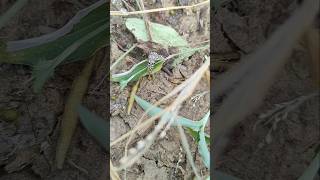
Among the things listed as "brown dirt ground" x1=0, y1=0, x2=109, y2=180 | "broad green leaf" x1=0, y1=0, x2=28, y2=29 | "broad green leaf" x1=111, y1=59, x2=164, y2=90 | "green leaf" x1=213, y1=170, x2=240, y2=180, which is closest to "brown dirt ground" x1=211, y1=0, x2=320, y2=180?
"green leaf" x1=213, y1=170, x2=240, y2=180

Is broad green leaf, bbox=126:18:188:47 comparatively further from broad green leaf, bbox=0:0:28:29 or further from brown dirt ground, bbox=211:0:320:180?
broad green leaf, bbox=0:0:28:29

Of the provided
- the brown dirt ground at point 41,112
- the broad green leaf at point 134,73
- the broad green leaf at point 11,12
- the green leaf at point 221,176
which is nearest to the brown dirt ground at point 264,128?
the green leaf at point 221,176

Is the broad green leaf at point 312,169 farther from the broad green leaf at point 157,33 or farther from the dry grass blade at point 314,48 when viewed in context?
the broad green leaf at point 157,33

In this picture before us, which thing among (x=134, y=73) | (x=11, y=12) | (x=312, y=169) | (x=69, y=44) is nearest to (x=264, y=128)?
(x=312, y=169)

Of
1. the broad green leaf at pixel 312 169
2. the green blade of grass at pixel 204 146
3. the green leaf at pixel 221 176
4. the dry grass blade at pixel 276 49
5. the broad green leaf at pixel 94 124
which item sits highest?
the dry grass blade at pixel 276 49

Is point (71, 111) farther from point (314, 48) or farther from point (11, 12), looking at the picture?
point (314, 48)

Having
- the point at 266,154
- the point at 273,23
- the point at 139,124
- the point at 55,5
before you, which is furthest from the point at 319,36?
the point at 55,5

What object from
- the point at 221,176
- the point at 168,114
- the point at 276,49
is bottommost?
the point at 221,176
